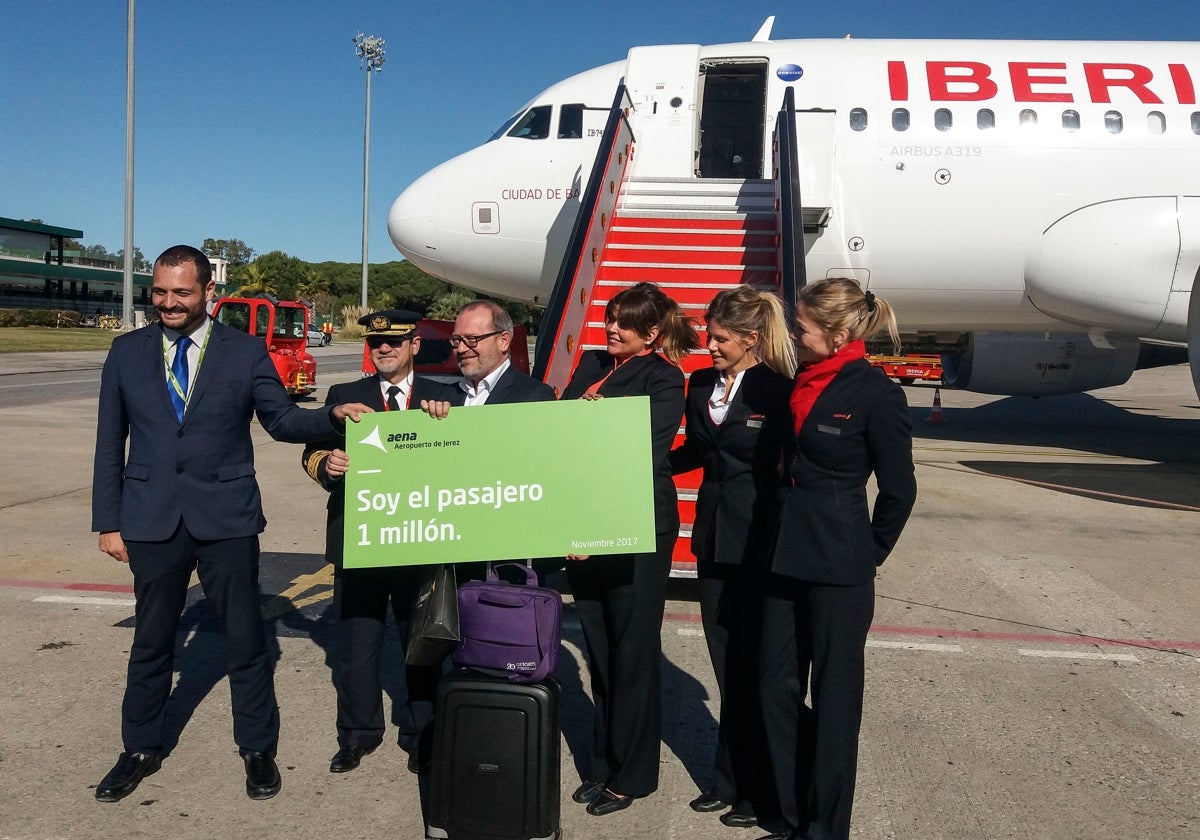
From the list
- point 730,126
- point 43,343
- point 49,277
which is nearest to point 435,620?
point 730,126

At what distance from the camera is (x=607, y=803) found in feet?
11.5

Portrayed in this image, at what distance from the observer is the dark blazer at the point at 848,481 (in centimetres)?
304

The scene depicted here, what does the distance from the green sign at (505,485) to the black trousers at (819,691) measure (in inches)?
21.9

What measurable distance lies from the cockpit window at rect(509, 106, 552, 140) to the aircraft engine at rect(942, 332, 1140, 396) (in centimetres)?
749

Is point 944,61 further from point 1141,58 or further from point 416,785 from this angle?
point 416,785

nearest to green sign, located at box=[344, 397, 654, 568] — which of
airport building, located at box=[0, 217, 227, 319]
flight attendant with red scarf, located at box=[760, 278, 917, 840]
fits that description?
flight attendant with red scarf, located at box=[760, 278, 917, 840]

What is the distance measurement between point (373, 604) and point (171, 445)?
1016mm

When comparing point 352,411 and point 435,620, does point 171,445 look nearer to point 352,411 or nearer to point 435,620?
point 352,411

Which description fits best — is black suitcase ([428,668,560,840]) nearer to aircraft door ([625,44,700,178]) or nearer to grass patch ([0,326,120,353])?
aircraft door ([625,44,700,178])

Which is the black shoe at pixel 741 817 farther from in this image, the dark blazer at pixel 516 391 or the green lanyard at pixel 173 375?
the green lanyard at pixel 173 375

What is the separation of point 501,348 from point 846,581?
1.54 metres

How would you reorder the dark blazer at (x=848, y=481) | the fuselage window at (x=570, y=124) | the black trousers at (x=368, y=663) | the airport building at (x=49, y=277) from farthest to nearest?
the airport building at (x=49, y=277)
the fuselage window at (x=570, y=124)
the black trousers at (x=368, y=663)
the dark blazer at (x=848, y=481)

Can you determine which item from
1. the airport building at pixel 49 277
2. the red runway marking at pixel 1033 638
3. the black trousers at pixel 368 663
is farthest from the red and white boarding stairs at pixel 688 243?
the airport building at pixel 49 277

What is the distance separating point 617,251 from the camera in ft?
31.2
